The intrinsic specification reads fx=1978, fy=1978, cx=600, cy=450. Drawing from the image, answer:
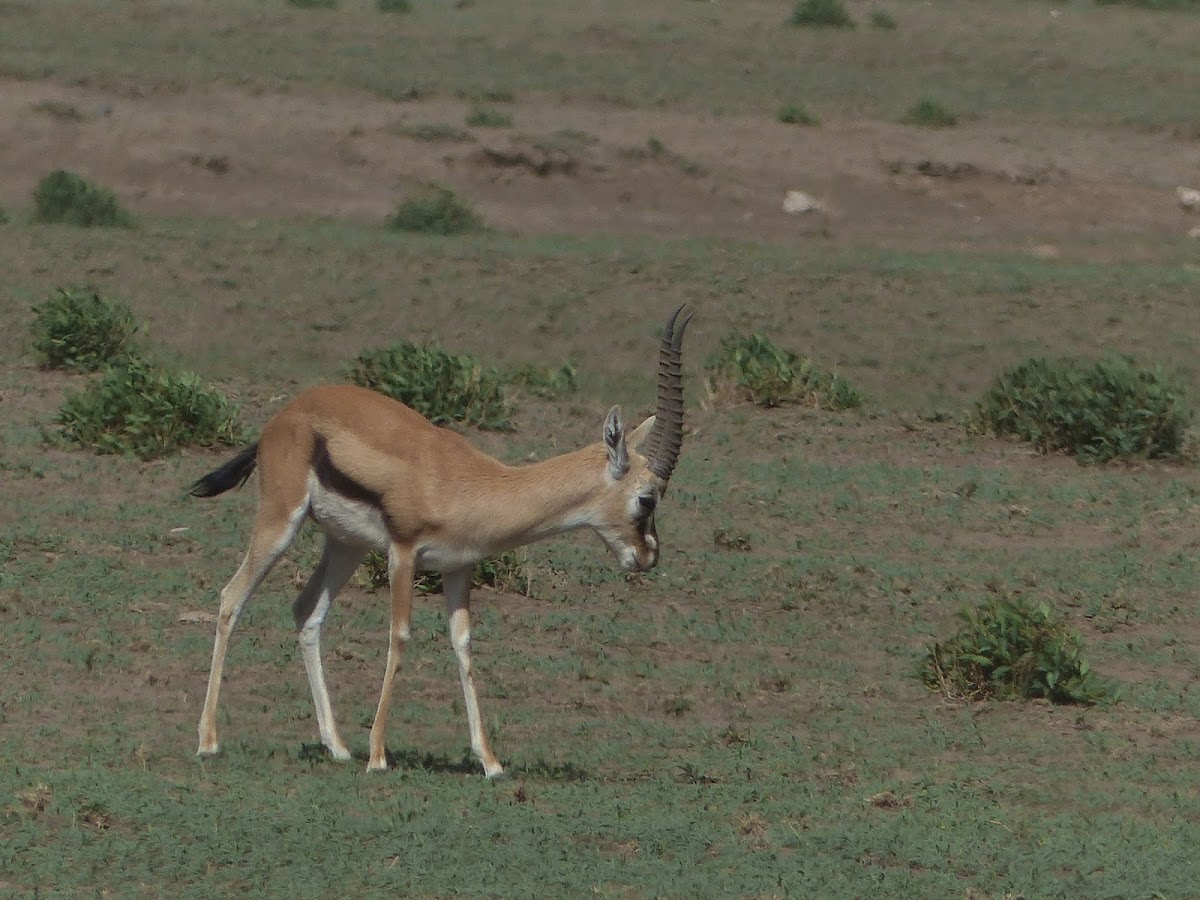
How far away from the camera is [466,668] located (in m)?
6.68

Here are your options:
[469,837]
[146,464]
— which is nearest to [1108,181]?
[146,464]

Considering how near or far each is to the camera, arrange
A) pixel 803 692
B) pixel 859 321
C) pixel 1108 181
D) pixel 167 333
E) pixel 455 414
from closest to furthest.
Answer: pixel 803 692 < pixel 455 414 < pixel 167 333 < pixel 859 321 < pixel 1108 181

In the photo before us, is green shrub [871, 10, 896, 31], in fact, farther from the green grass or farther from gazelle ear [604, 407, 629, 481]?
gazelle ear [604, 407, 629, 481]

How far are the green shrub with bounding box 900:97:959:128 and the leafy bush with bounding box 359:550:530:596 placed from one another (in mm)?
17516

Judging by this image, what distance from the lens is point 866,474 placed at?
39.0 feet

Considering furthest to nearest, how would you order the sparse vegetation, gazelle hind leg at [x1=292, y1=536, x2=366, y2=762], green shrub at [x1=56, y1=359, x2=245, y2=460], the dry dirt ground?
the sparse vegetation
the dry dirt ground
green shrub at [x1=56, y1=359, x2=245, y2=460]
gazelle hind leg at [x1=292, y1=536, x2=366, y2=762]

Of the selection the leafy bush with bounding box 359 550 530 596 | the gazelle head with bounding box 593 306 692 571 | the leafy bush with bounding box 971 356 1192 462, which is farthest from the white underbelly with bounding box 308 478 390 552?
the leafy bush with bounding box 971 356 1192 462

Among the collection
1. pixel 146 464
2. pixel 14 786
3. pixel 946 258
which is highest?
pixel 14 786

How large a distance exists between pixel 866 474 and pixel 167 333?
21.1 ft

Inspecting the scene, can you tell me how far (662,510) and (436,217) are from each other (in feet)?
34.6

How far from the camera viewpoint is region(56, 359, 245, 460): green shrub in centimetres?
1129

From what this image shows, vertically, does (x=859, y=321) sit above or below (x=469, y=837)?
below

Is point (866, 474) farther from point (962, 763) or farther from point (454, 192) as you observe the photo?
point (454, 192)

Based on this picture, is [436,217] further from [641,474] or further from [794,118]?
[641,474]
